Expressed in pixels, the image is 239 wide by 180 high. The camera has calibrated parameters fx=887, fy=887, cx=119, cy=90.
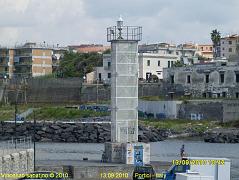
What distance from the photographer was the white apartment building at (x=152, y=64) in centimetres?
15318

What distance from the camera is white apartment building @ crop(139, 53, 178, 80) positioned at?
15318 cm

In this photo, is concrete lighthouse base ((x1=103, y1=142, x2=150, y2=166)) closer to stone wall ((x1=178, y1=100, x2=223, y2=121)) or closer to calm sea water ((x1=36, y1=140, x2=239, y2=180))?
calm sea water ((x1=36, y1=140, x2=239, y2=180))

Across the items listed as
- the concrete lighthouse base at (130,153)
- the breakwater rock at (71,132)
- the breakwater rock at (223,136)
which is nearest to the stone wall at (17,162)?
the concrete lighthouse base at (130,153)

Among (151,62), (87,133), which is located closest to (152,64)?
(151,62)

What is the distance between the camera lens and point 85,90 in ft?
480

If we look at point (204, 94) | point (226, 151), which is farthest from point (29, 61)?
point (226, 151)

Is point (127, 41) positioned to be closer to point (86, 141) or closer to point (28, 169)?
point (28, 169)

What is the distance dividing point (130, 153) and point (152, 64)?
345 ft

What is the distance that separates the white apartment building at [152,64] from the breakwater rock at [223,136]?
41.8 m

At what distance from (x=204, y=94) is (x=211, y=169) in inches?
3677

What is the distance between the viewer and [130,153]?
168ft

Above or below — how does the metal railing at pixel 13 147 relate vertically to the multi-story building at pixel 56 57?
below

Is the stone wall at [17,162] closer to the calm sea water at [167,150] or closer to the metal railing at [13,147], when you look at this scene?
the metal railing at [13,147]

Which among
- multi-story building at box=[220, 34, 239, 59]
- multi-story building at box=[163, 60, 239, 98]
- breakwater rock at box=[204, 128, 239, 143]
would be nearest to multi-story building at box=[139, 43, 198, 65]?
multi-story building at box=[220, 34, 239, 59]
